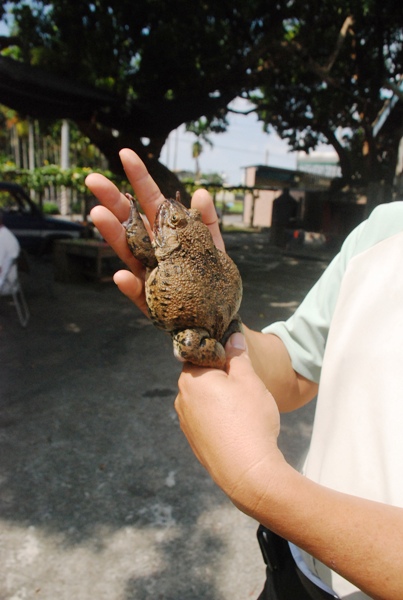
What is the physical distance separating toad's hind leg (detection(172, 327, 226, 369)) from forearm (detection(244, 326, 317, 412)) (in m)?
0.25

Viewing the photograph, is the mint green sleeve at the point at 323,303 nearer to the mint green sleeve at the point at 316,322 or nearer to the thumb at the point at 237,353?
the mint green sleeve at the point at 316,322

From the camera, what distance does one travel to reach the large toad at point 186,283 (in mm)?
1268

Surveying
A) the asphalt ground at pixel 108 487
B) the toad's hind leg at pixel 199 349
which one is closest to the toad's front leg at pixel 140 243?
the toad's hind leg at pixel 199 349

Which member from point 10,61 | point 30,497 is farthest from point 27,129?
point 30,497

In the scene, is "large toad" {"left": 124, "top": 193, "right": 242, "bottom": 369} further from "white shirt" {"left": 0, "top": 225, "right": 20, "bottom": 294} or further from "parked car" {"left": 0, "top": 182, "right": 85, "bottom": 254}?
"parked car" {"left": 0, "top": 182, "right": 85, "bottom": 254}

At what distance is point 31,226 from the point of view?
1084cm

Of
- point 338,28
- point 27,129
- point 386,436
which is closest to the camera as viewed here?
point 386,436

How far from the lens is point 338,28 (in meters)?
10.9

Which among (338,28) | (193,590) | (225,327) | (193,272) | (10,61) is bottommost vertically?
(193,590)

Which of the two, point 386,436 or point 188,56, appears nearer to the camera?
point 386,436

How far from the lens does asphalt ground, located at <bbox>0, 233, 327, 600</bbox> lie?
2480mm

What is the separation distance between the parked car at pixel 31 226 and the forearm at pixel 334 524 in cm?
1059

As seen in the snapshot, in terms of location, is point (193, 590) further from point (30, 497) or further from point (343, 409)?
point (343, 409)

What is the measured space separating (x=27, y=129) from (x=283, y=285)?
1275 inches
